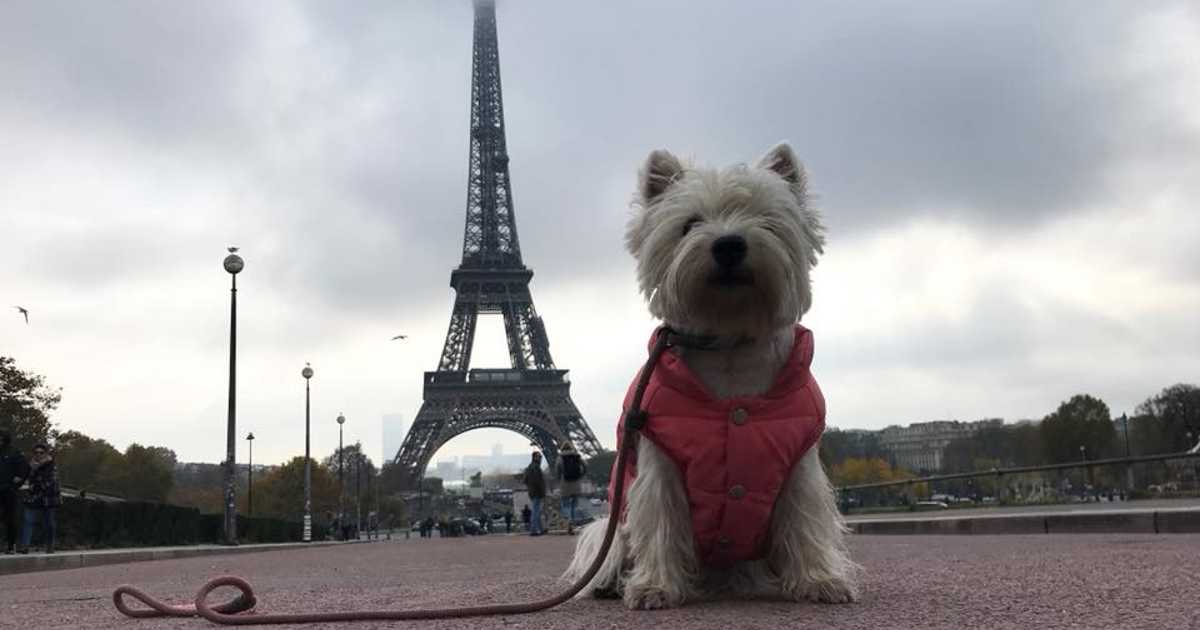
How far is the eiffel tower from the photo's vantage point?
61.4m

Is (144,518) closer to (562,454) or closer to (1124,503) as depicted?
(562,454)

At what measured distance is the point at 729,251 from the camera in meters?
3.29

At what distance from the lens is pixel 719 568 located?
151 inches

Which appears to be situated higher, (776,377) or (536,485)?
(776,377)

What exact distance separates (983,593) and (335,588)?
3.94 metres

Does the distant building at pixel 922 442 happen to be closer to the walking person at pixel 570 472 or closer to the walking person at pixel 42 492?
the walking person at pixel 570 472

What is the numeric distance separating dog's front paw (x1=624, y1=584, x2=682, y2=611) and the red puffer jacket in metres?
0.30

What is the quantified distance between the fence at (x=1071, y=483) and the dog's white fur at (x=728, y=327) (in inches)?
558

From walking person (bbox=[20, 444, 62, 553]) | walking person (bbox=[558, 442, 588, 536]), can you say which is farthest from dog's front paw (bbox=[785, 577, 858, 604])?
walking person (bbox=[558, 442, 588, 536])

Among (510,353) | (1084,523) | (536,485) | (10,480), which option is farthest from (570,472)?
(510,353)

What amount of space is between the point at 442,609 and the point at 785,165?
2114mm

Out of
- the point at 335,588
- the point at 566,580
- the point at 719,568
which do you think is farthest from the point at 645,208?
the point at 335,588

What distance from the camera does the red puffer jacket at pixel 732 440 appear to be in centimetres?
348

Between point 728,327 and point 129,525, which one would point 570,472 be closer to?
point 129,525
